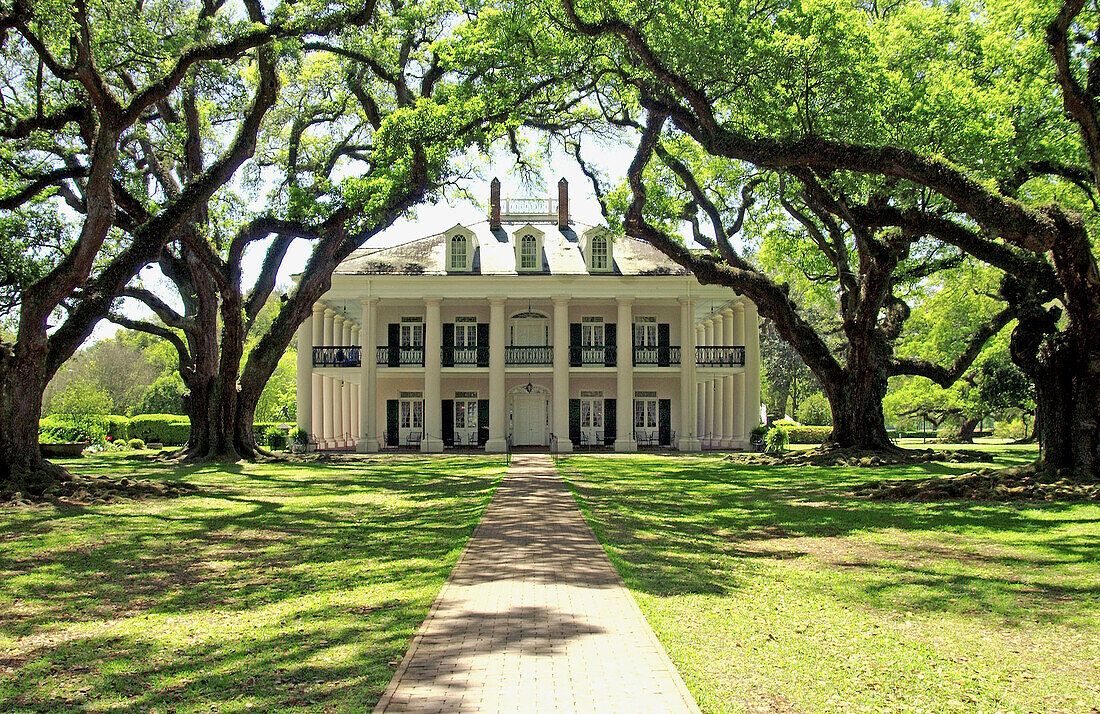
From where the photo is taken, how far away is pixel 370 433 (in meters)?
35.0

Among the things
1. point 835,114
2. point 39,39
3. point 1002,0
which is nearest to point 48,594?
point 39,39

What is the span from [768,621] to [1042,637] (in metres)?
1.90

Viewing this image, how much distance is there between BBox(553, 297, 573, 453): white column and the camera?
34469 mm

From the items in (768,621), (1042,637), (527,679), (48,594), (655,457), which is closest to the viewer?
(527,679)

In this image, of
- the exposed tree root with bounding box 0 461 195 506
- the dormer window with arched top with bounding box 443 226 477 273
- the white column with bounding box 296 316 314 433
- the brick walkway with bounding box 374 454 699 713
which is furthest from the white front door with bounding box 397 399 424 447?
the brick walkway with bounding box 374 454 699 713

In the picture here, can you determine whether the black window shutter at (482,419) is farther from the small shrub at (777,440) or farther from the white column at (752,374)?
the small shrub at (777,440)

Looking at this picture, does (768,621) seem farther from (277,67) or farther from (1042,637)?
(277,67)

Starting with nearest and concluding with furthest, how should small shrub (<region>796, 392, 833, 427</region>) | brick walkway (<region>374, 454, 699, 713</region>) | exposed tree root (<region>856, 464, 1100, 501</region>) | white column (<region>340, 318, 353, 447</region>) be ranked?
brick walkway (<region>374, 454, 699, 713</region>) → exposed tree root (<region>856, 464, 1100, 501</region>) → white column (<region>340, 318, 353, 447</region>) → small shrub (<region>796, 392, 833, 427</region>)

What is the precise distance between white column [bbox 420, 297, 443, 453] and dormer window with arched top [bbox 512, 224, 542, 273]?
3.80 meters

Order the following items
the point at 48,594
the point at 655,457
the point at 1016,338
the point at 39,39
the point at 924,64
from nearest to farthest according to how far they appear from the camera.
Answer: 1. the point at 48,594
2. the point at 39,39
3. the point at 1016,338
4. the point at 924,64
5. the point at 655,457

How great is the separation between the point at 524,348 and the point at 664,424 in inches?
286

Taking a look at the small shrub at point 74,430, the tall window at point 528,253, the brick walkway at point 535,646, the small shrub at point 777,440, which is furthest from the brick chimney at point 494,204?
the brick walkway at point 535,646

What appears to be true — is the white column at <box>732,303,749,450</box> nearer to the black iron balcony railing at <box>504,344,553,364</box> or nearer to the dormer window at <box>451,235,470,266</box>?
the black iron balcony railing at <box>504,344,553,364</box>

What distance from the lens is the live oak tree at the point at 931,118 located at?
14.5 meters
